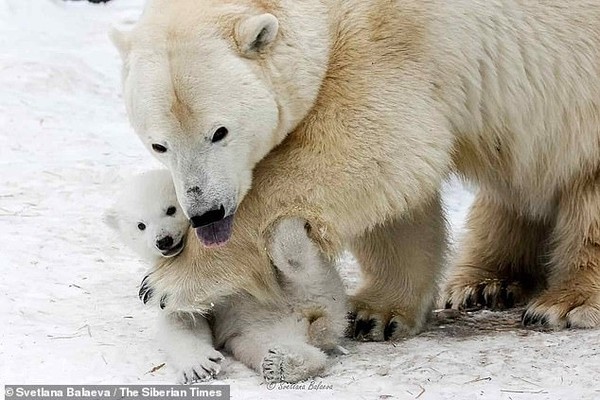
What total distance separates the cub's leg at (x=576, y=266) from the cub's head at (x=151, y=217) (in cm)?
158

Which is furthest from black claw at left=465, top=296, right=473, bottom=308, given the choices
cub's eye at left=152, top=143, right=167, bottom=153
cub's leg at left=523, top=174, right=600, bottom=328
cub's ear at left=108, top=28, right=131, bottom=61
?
cub's ear at left=108, top=28, right=131, bottom=61

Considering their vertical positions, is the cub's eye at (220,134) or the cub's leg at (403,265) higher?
the cub's eye at (220,134)

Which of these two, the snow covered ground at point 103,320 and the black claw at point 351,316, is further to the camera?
the black claw at point 351,316

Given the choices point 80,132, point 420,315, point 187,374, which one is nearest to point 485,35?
point 420,315

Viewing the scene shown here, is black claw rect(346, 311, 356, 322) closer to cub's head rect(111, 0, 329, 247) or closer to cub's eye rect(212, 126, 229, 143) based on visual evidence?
cub's head rect(111, 0, 329, 247)

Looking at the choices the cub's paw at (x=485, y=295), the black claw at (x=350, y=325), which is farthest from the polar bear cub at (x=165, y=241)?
the cub's paw at (x=485, y=295)

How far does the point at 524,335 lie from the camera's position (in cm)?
475

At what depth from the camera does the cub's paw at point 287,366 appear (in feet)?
13.1

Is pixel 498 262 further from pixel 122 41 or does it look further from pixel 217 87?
pixel 122 41

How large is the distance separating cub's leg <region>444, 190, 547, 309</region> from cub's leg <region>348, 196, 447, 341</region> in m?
0.58

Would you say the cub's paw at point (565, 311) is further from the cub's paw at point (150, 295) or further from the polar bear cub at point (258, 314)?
the cub's paw at point (150, 295)

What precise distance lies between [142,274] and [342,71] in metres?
1.67

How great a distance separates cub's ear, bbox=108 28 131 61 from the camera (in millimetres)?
4320

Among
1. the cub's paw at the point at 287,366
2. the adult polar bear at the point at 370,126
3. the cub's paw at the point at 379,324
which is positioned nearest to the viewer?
the cub's paw at the point at 287,366
